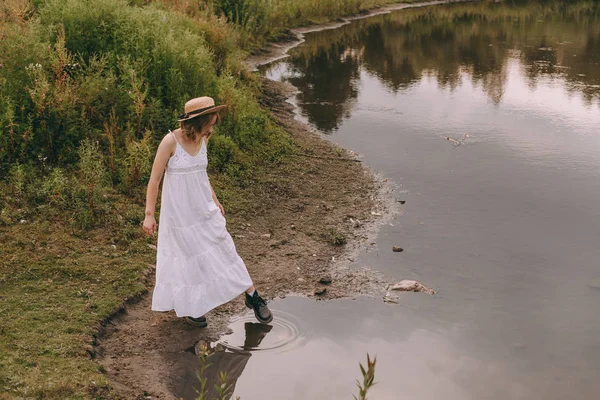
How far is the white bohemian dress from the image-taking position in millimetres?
5895

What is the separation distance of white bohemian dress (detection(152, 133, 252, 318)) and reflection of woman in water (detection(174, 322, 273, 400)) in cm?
39

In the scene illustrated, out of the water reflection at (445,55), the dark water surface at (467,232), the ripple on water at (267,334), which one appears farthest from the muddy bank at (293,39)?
the ripple on water at (267,334)

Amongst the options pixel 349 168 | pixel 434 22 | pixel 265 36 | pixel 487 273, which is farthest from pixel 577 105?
pixel 434 22

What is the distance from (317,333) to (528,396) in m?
1.83

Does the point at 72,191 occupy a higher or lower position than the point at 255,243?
higher

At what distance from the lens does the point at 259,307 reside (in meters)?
6.28

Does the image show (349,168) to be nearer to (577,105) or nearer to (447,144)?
(447,144)

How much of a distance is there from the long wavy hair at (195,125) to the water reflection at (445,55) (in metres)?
7.68

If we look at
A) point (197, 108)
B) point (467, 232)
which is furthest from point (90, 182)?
point (467, 232)

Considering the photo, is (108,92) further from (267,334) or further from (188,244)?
(267,334)

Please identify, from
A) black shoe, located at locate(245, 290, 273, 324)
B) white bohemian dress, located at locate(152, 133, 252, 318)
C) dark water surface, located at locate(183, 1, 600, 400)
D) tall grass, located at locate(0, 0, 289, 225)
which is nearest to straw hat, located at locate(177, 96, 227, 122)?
Answer: white bohemian dress, located at locate(152, 133, 252, 318)

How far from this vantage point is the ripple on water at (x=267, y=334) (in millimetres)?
6039

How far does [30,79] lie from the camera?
8.88m

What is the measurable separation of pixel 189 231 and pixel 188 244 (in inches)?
4.4
